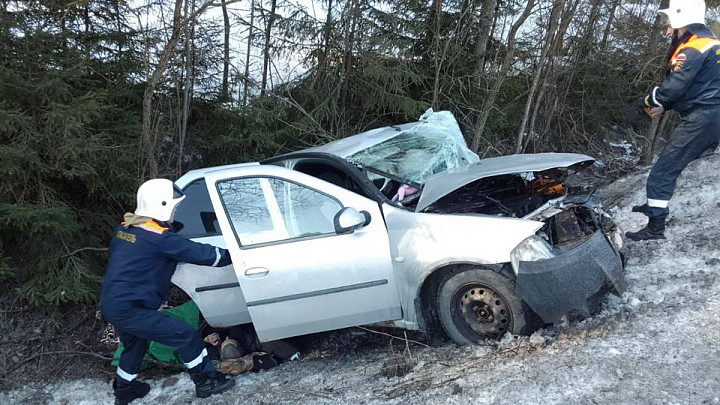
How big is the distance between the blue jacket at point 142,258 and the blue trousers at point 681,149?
12.2ft

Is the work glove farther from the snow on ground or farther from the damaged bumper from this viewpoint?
the damaged bumper

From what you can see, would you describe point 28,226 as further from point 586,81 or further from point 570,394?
point 586,81

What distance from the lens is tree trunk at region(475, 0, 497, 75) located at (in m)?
8.18

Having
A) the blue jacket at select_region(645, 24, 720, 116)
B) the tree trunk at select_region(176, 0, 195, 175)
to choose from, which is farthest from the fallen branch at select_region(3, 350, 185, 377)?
the blue jacket at select_region(645, 24, 720, 116)

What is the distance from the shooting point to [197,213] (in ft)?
13.6

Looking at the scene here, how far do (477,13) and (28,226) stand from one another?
22.2 ft

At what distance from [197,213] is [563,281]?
2799mm

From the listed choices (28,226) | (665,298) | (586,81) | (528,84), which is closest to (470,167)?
(665,298)

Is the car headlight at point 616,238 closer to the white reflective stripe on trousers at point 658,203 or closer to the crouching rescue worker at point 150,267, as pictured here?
the white reflective stripe on trousers at point 658,203

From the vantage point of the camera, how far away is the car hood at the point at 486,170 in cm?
356

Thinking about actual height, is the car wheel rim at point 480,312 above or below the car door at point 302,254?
below

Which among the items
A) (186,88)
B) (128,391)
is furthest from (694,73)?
(186,88)

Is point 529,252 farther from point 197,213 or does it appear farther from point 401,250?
point 197,213

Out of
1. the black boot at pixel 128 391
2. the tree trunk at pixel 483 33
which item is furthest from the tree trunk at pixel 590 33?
the black boot at pixel 128 391
